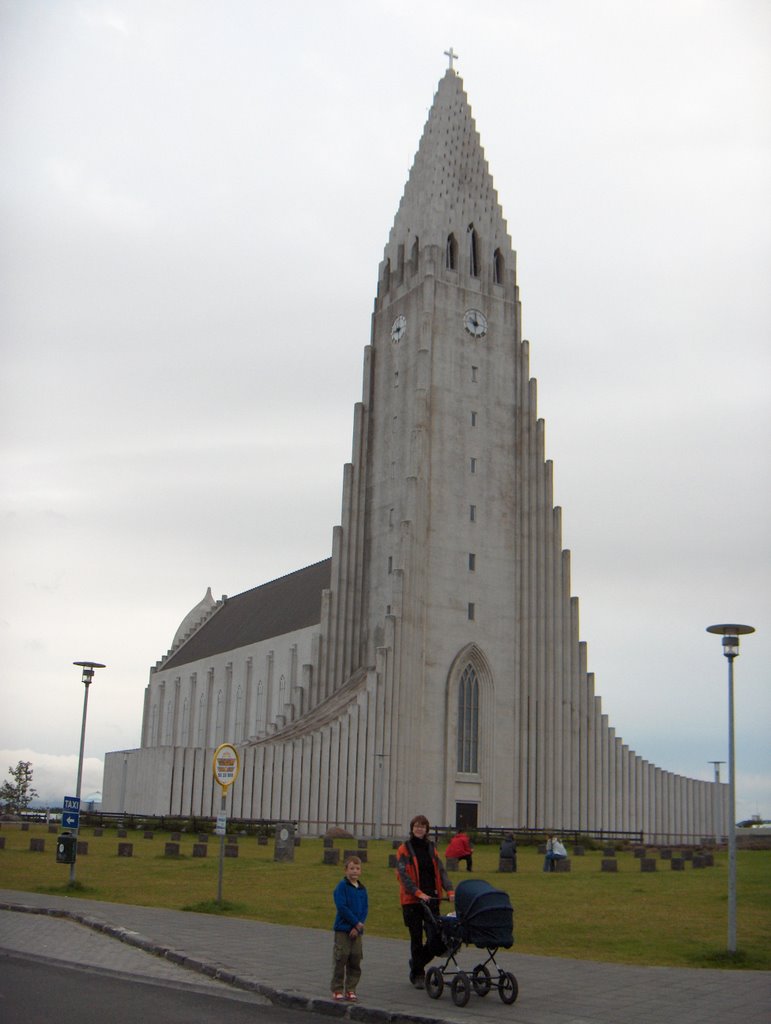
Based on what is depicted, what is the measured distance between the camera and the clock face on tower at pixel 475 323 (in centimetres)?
6950

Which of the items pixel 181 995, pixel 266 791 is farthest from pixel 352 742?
pixel 181 995

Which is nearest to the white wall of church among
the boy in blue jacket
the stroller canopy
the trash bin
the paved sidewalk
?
the trash bin

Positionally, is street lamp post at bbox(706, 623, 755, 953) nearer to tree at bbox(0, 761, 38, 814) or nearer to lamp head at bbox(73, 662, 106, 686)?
lamp head at bbox(73, 662, 106, 686)

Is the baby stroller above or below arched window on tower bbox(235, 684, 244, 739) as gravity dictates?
below

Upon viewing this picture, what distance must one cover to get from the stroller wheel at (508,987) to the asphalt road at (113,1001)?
2.05 m

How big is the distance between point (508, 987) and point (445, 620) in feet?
169

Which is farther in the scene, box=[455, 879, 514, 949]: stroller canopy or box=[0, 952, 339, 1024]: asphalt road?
box=[455, 879, 514, 949]: stroller canopy

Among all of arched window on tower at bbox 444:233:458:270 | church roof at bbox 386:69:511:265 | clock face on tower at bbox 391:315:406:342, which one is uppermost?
church roof at bbox 386:69:511:265

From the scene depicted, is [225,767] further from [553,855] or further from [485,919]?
[553,855]

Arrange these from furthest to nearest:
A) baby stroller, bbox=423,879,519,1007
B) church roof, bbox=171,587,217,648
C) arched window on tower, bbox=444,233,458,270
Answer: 1. church roof, bbox=171,587,217,648
2. arched window on tower, bbox=444,233,458,270
3. baby stroller, bbox=423,879,519,1007

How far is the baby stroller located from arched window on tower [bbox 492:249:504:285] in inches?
2447

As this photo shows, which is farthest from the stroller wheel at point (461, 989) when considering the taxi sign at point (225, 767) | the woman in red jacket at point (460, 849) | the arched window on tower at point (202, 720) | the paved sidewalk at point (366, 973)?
the arched window on tower at point (202, 720)

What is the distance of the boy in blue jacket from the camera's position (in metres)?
13.3

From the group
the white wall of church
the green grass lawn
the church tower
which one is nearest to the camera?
the green grass lawn
